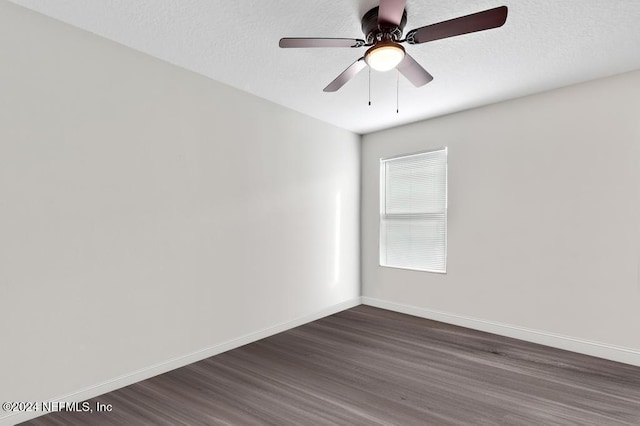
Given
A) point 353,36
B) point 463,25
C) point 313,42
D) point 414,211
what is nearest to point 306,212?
point 414,211

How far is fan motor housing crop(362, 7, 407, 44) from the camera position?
79.3 inches

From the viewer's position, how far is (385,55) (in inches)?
79.3

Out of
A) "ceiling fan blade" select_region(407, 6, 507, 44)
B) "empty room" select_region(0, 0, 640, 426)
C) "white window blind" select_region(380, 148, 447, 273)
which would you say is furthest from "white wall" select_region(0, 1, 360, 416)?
"ceiling fan blade" select_region(407, 6, 507, 44)

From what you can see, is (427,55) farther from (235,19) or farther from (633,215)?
(633,215)

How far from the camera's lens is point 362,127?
4648mm

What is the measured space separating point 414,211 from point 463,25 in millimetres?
2874

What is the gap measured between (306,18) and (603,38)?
2.12 metres

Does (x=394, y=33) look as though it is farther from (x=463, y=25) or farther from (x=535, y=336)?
(x=535, y=336)

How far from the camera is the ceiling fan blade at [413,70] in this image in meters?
2.16

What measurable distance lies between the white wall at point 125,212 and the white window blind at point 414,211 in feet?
4.95

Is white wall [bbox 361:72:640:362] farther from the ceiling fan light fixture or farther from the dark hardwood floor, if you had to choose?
the ceiling fan light fixture

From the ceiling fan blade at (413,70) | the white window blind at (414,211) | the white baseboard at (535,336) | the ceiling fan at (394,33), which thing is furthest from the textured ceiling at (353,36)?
the white baseboard at (535,336)

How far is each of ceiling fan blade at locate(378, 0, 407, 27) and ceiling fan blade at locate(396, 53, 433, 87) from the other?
257 mm

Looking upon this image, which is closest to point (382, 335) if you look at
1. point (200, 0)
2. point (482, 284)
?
point (482, 284)
